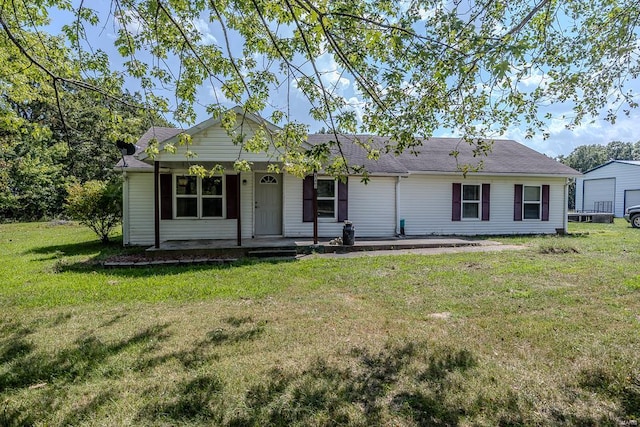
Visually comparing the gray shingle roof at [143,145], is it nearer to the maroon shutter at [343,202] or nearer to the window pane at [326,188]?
the window pane at [326,188]

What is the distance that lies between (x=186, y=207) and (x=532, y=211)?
41.9 ft

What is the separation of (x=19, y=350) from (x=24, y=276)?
13.9 feet

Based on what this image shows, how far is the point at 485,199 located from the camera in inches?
512

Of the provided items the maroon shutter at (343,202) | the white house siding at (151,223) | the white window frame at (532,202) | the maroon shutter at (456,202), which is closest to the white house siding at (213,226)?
the white house siding at (151,223)

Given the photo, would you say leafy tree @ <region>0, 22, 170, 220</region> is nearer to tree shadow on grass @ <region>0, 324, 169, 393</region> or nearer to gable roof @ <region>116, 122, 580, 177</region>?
gable roof @ <region>116, 122, 580, 177</region>

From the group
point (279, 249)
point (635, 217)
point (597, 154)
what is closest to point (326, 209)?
point (279, 249)

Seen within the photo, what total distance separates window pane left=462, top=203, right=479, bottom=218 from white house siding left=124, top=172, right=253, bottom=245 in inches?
313

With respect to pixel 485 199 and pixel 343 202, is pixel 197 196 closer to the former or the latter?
pixel 343 202

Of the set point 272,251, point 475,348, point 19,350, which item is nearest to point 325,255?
point 272,251

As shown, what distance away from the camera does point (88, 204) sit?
34.1 ft

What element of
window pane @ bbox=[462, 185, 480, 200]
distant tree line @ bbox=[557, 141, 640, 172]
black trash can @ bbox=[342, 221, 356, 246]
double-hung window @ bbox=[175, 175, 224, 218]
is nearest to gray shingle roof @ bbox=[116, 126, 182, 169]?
double-hung window @ bbox=[175, 175, 224, 218]

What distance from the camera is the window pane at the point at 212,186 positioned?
1077 centimetres

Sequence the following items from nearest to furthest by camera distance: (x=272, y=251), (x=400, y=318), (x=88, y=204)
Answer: (x=400, y=318) < (x=272, y=251) < (x=88, y=204)

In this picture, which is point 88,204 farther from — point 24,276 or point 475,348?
point 475,348
